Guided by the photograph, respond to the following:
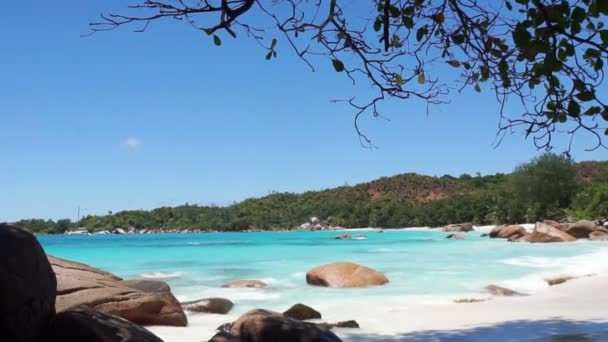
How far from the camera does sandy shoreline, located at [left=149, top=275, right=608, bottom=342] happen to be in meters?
6.34

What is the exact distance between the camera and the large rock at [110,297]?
7.08 m

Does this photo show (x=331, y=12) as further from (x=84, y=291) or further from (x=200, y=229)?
(x=200, y=229)

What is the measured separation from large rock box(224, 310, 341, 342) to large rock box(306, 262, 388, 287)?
7.39m

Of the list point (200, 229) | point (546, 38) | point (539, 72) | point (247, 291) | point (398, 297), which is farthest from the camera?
point (200, 229)

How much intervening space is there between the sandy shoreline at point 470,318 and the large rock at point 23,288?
3.22m

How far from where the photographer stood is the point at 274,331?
4.46 m

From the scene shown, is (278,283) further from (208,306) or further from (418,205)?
(418,205)

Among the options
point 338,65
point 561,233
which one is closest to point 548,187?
point 561,233

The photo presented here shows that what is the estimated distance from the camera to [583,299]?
877cm

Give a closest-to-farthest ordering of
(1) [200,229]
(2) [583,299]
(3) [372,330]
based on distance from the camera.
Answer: (3) [372,330], (2) [583,299], (1) [200,229]

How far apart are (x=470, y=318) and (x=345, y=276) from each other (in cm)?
471

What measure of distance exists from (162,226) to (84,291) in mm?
91399

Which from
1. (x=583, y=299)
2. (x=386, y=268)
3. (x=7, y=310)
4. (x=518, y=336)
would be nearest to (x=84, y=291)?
(x=7, y=310)

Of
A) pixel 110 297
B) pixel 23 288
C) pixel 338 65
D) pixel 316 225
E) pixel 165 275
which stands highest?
pixel 338 65
